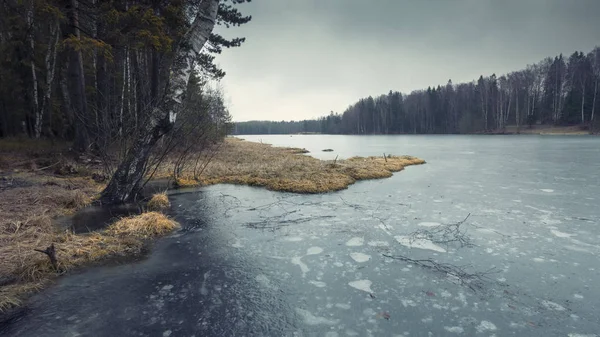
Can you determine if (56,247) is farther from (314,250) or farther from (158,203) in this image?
(314,250)

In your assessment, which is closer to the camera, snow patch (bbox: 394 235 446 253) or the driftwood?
the driftwood

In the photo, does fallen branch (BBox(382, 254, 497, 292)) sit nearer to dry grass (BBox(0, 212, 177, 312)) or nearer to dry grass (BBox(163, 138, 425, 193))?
dry grass (BBox(0, 212, 177, 312))

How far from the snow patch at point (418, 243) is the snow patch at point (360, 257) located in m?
1.03

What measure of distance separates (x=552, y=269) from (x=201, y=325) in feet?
17.2

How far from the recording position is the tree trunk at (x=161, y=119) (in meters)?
7.79

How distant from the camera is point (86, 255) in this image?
491 cm

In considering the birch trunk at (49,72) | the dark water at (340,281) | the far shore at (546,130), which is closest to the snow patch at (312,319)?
the dark water at (340,281)

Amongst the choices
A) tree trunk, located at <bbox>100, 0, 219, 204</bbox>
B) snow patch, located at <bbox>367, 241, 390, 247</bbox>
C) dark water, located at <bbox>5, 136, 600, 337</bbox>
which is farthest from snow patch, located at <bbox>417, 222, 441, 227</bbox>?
tree trunk, located at <bbox>100, 0, 219, 204</bbox>

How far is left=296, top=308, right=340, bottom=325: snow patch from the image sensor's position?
327cm

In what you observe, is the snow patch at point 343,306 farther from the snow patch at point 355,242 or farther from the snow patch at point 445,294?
the snow patch at point 355,242

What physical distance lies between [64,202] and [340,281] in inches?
315

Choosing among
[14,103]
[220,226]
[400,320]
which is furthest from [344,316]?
[14,103]

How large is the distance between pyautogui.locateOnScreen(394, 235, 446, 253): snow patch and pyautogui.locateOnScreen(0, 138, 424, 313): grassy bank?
5019 mm

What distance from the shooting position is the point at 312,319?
3330mm
